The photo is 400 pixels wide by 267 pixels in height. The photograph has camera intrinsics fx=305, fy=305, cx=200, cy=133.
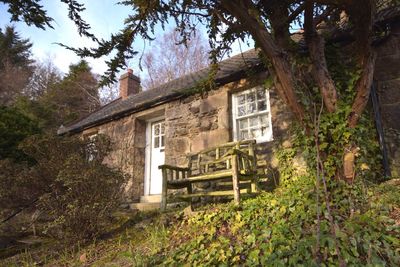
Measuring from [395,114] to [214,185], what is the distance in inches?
140

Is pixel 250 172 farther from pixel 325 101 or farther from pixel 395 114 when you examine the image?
pixel 395 114

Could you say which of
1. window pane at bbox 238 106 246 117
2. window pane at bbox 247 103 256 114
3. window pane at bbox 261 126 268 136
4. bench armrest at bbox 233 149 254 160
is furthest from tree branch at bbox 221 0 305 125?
window pane at bbox 238 106 246 117

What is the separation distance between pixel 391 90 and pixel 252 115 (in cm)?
250

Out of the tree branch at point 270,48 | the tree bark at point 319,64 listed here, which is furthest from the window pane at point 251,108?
the tree branch at point 270,48

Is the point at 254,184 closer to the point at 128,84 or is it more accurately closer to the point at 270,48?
the point at 270,48

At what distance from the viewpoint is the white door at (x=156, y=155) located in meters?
8.27

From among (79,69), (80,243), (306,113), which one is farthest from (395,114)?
(80,243)

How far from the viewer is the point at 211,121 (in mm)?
6918

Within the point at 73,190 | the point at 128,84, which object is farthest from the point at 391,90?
the point at 128,84

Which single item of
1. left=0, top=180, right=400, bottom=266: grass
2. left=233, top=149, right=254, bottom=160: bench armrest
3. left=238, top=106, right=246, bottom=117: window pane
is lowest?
left=0, top=180, right=400, bottom=266: grass

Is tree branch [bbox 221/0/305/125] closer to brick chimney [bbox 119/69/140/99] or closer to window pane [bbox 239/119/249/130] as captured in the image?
window pane [bbox 239/119/249/130]

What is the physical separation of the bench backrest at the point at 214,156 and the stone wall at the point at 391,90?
2258mm

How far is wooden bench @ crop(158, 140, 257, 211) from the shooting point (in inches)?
186

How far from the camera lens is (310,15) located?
15.0 ft
